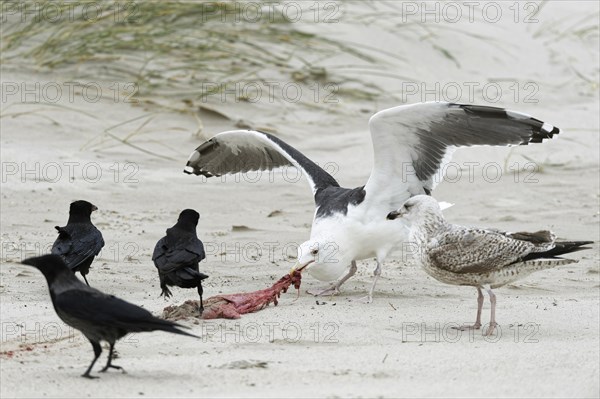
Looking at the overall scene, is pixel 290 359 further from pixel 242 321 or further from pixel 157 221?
pixel 157 221

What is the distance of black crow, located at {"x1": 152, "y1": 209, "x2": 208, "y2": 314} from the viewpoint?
676 centimetres

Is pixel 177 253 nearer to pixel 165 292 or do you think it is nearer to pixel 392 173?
pixel 165 292

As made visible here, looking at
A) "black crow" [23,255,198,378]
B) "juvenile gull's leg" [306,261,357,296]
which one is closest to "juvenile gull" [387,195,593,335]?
"juvenile gull's leg" [306,261,357,296]

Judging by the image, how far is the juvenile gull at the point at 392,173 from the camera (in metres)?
7.57

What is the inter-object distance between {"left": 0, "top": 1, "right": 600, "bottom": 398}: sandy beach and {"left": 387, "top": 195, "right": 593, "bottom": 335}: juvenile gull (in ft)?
1.04

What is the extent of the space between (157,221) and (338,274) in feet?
7.46

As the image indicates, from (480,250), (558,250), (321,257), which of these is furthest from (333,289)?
(558,250)

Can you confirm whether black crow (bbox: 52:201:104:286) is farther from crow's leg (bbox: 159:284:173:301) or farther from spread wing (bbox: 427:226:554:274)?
spread wing (bbox: 427:226:554:274)

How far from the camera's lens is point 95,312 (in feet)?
17.0

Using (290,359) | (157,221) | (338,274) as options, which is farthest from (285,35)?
(290,359)

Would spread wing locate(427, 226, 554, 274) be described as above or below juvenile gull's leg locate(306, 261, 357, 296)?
above

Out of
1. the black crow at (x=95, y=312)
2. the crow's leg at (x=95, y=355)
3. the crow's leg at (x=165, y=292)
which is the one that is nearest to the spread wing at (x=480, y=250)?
the crow's leg at (x=165, y=292)

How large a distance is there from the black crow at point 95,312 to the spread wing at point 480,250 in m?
1.95

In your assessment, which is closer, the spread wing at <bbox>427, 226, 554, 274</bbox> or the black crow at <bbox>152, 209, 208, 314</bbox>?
the spread wing at <bbox>427, 226, 554, 274</bbox>
